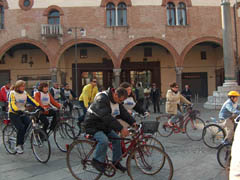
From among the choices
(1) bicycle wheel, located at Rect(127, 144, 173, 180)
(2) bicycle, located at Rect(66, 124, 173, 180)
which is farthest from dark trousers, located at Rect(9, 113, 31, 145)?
(1) bicycle wheel, located at Rect(127, 144, 173, 180)

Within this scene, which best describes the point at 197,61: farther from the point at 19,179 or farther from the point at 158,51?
the point at 19,179

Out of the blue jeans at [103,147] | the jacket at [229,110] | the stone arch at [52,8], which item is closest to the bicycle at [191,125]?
the jacket at [229,110]

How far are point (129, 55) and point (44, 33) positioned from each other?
327 inches

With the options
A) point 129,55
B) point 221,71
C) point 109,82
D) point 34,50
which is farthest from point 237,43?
point 34,50

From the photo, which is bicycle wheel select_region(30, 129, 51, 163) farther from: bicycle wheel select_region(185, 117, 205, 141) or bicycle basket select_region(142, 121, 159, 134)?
bicycle wheel select_region(185, 117, 205, 141)

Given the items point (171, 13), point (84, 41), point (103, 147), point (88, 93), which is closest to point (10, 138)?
point (88, 93)

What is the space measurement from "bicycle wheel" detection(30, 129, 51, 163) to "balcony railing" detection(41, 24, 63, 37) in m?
14.3

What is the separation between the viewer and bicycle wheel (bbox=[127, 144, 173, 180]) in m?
3.27

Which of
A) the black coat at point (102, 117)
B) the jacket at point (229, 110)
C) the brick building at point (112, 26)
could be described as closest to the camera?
the black coat at point (102, 117)

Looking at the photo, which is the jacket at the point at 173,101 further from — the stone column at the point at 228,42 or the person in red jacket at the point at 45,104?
the stone column at the point at 228,42

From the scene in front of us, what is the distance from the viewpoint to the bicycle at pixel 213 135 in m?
5.29

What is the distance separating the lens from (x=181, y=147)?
18.4 ft

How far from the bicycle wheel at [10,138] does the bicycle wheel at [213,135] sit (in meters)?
4.62

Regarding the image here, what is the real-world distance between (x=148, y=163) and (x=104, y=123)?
0.98 meters
